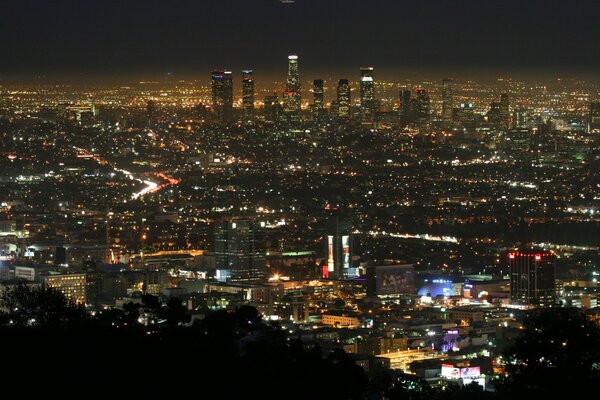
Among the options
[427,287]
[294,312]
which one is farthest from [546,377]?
[427,287]

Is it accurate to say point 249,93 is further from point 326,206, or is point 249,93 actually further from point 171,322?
point 171,322

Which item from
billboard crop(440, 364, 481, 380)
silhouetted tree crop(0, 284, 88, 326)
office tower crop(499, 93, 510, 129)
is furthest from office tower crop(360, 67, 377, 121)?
silhouetted tree crop(0, 284, 88, 326)

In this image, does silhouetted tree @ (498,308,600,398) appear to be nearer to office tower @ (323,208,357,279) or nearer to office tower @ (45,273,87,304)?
office tower @ (45,273,87,304)

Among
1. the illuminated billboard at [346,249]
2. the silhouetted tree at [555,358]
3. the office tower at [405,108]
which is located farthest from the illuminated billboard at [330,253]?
the office tower at [405,108]

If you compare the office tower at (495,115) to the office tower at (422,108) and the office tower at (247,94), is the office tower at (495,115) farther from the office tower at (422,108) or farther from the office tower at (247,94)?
the office tower at (247,94)

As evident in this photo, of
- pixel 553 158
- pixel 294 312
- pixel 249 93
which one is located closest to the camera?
pixel 294 312

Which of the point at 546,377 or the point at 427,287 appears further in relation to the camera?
the point at 427,287

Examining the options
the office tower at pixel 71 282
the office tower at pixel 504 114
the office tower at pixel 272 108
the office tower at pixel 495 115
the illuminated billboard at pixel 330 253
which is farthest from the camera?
the office tower at pixel 495 115

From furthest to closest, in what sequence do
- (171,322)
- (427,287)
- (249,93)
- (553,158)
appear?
(249,93) → (553,158) → (427,287) → (171,322)
